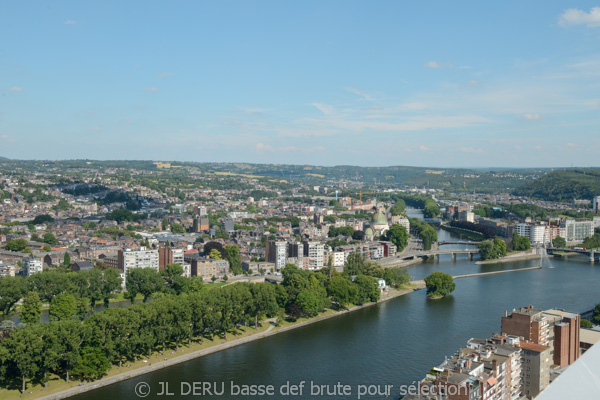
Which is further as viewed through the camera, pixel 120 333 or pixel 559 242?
pixel 559 242

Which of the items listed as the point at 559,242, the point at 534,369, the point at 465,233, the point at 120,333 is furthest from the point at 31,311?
the point at 465,233

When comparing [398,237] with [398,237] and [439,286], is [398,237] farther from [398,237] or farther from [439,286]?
[439,286]

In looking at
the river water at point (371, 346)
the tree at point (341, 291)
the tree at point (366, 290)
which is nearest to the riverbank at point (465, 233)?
the river water at point (371, 346)

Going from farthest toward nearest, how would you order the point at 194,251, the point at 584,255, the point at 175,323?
the point at 584,255
the point at 194,251
the point at 175,323

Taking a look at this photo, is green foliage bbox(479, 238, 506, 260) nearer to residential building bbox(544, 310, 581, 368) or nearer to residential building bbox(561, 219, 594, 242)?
residential building bbox(561, 219, 594, 242)

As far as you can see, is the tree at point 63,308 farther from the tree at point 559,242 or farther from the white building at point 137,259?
the tree at point 559,242

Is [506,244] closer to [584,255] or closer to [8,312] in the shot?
[584,255]

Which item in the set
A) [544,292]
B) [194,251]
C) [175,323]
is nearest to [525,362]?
[175,323]
